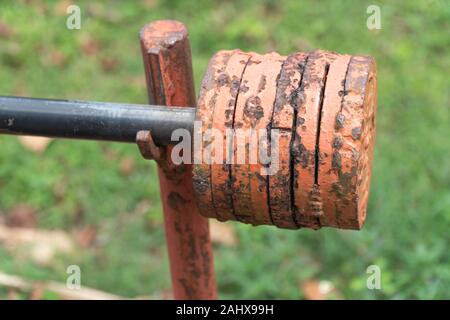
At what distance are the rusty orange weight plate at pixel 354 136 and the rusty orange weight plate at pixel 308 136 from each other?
2.1 inches

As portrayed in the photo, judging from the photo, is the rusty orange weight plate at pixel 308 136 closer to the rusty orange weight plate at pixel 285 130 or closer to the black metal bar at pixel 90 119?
the rusty orange weight plate at pixel 285 130

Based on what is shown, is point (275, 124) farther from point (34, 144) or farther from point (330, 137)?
point (34, 144)

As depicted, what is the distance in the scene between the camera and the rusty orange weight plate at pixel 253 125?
5.62ft

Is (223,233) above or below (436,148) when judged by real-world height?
below

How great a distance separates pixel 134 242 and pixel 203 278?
1169mm

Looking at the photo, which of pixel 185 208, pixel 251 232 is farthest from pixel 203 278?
pixel 251 232

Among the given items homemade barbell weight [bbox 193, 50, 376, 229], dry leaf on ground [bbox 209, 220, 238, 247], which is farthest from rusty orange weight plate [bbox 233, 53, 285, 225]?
dry leaf on ground [bbox 209, 220, 238, 247]

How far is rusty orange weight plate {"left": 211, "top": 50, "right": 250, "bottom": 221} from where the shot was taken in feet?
5.66

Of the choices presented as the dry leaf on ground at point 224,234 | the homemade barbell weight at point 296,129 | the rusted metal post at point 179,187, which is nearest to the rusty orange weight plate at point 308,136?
the homemade barbell weight at point 296,129

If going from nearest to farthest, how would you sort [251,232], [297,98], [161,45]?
[297,98], [161,45], [251,232]

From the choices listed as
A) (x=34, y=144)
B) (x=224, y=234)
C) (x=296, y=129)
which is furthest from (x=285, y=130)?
(x=34, y=144)

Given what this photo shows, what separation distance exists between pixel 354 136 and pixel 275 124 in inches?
7.1

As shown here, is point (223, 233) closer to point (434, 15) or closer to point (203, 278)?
point (203, 278)

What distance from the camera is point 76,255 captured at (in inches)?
132
